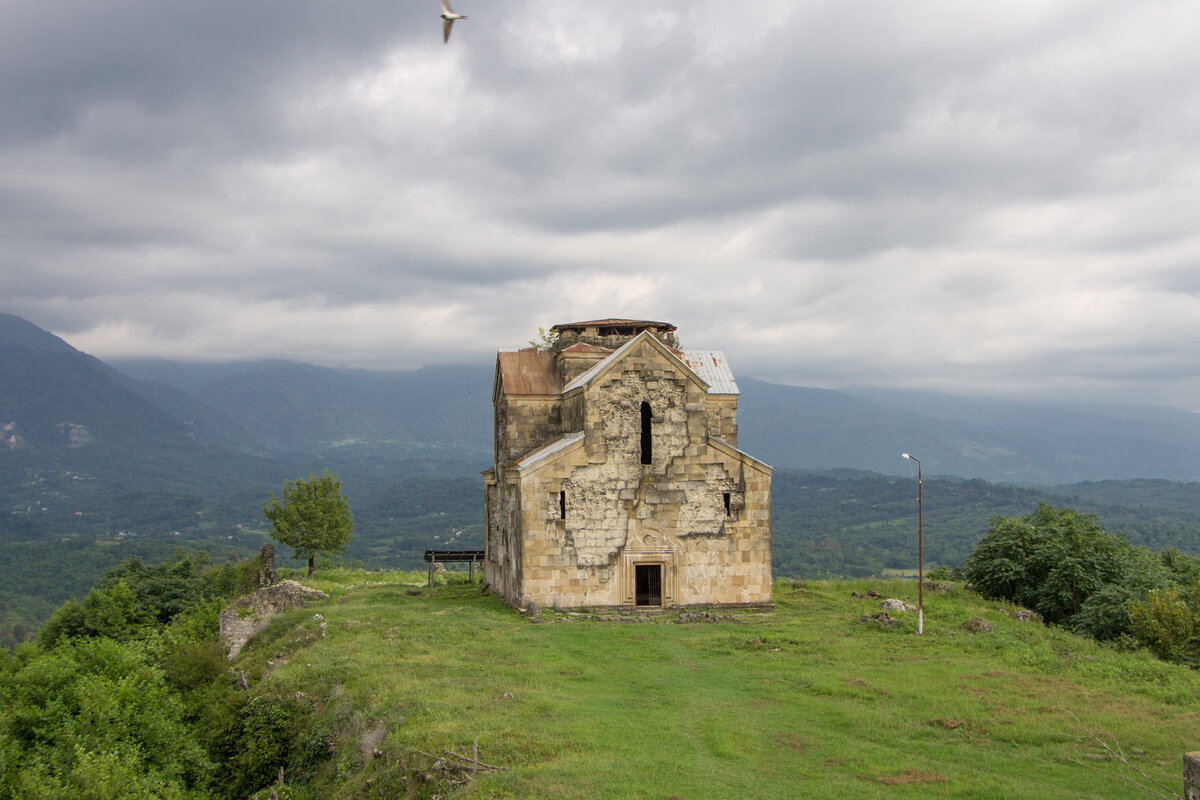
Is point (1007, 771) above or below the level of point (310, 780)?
above

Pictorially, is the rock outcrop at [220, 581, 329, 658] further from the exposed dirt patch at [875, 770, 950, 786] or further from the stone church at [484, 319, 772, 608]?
the exposed dirt patch at [875, 770, 950, 786]

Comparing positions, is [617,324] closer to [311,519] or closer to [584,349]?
[584,349]

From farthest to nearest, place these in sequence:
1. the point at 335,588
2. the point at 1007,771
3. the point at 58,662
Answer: the point at 335,588
the point at 58,662
the point at 1007,771

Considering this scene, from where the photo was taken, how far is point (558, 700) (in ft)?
57.2

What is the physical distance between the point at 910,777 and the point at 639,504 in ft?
53.0

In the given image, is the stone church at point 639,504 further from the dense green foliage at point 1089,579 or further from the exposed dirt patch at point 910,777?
the exposed dirt patch at point 910,777

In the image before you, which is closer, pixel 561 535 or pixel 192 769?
pixel 192 769

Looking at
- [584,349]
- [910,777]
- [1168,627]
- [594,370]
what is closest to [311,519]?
[584,349]

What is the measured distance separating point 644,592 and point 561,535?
12.2 ft

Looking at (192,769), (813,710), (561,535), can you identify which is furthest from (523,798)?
(561,535)

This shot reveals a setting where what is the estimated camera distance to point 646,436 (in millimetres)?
29656

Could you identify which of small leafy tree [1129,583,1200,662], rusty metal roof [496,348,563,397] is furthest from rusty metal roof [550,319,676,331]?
small leafy tree [1129,583,1200,662]

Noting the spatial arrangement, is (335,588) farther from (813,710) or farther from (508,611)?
(813,710)

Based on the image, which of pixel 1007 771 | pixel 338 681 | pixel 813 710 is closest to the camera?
pixel 1007 771
